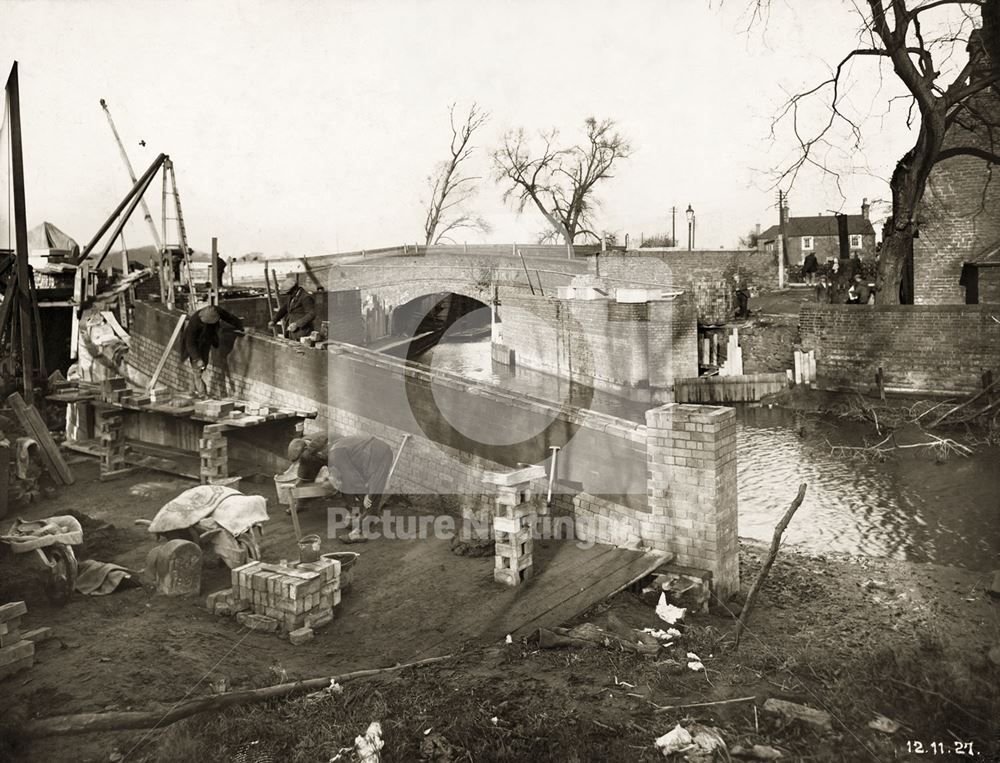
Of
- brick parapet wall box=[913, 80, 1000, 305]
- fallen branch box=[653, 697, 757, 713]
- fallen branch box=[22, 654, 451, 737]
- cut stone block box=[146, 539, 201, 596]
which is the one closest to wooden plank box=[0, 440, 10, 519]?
cut stone block box=[146, 539, 201, 596]

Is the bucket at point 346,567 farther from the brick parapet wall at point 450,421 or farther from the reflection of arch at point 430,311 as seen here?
the reflection of arch at point 430,311

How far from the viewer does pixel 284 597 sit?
236 inches

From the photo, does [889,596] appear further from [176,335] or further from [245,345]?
[176,335]

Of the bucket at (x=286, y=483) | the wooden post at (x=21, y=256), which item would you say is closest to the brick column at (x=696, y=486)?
the bucket at (x=286, y=483)

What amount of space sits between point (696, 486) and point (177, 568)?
486 cm

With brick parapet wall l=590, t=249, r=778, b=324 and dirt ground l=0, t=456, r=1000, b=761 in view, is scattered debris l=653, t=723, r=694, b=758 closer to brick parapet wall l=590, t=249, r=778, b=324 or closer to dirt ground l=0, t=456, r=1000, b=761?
dirt ground l=0, t=456, r=1000, b=761

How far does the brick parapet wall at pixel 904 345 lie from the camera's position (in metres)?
19.2

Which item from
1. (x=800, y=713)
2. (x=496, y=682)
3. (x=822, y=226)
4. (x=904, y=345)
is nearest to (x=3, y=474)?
(x=496, y=682)

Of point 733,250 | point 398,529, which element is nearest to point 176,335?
point 398,529

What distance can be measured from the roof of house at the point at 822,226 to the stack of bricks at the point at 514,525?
58616 millimetres

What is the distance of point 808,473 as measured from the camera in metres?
14.6

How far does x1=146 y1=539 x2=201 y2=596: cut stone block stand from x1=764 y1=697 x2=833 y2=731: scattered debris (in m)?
4.96

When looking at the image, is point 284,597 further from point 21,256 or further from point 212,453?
point 21,256

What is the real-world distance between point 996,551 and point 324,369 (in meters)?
9.96
